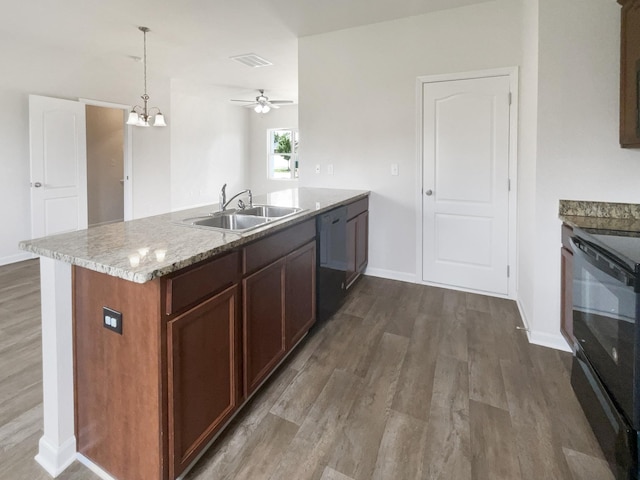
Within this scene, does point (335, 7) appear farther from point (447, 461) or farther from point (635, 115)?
point (447, 461)

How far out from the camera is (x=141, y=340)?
1.21 m

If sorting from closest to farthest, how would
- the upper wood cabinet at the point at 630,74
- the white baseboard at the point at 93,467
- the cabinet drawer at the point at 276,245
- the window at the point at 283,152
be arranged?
the white baseboard at the point at 93,467 → the cabinet drawer at the point at 276,245 → the upper wood cabinet at the point at 630,74 → the window at the point at 283,152

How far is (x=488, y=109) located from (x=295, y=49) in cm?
259

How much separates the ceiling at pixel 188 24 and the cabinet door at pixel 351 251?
202cm

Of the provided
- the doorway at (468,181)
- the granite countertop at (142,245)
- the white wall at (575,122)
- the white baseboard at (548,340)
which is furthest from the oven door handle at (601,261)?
the doorway at (468,181)

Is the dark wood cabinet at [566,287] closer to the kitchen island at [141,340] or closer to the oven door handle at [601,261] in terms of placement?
the oven door handle at [601,261]

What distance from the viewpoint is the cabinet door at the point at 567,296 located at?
2.03 metres

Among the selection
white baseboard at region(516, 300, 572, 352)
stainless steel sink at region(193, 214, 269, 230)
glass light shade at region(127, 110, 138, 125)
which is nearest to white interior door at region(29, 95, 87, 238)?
glass light shade at region(127, 110, 138, 125)

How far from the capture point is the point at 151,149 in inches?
236

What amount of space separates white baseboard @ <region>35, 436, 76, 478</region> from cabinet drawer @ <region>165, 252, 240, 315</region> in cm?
82

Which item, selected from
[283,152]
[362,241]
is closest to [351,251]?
[362,241]

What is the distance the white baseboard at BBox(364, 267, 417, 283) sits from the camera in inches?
149

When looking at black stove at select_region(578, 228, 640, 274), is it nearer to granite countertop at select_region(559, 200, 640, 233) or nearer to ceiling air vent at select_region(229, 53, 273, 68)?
granite countertop at select_region(559, 200, 640, 233)

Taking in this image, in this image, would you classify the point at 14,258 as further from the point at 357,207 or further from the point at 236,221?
the point at 357,207
